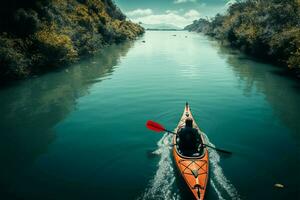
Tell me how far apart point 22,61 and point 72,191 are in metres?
A: 21.1

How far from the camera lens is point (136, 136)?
15.3 m

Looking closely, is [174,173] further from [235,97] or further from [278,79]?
[278,79]

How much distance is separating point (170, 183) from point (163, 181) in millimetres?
344

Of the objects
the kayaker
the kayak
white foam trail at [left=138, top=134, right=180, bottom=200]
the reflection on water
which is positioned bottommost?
the reflection on water

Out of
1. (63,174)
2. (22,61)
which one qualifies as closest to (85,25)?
(22,61)

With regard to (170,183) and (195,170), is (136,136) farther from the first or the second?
(195,170)

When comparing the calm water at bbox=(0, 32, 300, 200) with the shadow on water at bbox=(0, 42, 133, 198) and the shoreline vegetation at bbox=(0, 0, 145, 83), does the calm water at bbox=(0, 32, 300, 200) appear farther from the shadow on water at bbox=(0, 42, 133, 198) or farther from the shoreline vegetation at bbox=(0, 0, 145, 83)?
the shoreline vegetation at bbox=(0, 0, 145, 83)

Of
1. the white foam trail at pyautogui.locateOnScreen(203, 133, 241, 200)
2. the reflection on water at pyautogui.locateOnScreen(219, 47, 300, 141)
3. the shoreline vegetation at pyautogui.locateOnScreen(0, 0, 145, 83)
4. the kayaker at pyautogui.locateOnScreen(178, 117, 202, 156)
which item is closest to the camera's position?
the white foam trail at pyautogui.locateOnScreen(203, 133, 241, 200)

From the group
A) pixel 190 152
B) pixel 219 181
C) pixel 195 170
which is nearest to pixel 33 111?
pixel 190 152

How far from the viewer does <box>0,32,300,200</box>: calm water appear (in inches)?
421

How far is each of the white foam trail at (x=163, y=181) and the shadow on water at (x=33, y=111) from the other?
531 centimetres

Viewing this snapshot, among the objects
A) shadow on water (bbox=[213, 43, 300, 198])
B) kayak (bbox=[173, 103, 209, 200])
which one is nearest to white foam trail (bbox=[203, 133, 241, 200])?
kayak (bbox=[173, 103, 209, 200])

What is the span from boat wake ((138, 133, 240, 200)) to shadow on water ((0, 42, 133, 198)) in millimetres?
5423

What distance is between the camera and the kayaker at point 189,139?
11602mm
